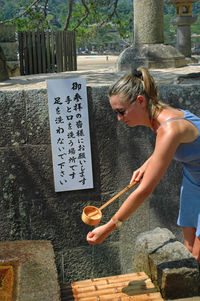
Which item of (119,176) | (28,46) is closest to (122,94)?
(119,176)

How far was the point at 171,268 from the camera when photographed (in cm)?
265

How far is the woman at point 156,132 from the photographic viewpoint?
2045 millimetres

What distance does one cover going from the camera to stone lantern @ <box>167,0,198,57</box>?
1129cm

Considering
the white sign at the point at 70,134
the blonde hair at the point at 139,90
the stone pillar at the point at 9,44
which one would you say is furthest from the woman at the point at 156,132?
the stone pillar at the point at 9,44

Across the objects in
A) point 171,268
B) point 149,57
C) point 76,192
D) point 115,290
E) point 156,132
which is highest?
point 149,57

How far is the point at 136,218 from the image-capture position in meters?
3.94

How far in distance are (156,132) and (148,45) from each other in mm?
3904

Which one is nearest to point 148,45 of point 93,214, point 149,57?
point 149,57

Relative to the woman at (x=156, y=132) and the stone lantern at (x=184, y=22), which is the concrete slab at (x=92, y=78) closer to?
the woman at (x=156, y=132)

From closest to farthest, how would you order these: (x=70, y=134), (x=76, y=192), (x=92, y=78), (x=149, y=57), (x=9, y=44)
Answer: (x=70, y=134), (x=76, y=192), (x=92, y=78), (x=149, y=57), (x=9, y=44)

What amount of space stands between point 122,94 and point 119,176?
5.82 ft

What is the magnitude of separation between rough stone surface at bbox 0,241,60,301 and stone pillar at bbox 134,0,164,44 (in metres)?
3.93

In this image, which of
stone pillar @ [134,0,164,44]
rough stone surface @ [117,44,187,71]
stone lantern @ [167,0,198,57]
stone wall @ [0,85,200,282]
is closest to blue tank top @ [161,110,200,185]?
stone wall @ [0,85,200,282]

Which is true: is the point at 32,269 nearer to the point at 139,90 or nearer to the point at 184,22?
the point at 139,90
